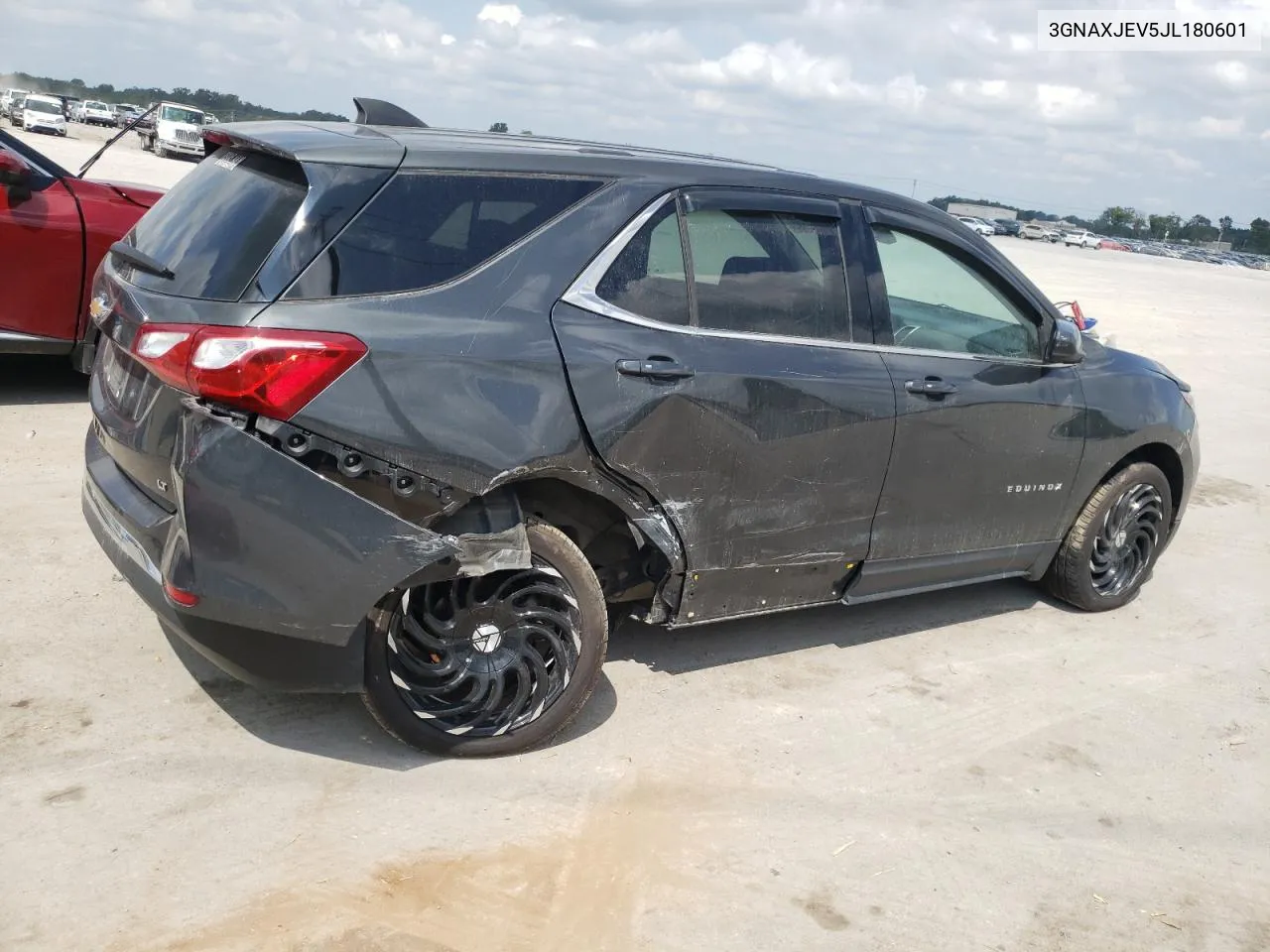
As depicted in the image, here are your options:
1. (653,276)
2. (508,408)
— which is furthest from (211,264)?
(653,276)

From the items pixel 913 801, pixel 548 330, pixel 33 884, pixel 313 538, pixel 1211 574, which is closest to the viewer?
pixel 33 884

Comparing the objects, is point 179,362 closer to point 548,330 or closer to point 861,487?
point 548,330

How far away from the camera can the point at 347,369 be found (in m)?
3.13

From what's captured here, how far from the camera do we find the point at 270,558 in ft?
10.1

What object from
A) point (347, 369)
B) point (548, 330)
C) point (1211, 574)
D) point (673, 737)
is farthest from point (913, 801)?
point (1211, 574)

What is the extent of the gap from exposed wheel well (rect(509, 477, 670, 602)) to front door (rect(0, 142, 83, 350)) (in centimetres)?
438

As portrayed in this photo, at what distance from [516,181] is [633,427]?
834mm

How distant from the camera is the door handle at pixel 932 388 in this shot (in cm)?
434

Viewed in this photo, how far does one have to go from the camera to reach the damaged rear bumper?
3.05 meters

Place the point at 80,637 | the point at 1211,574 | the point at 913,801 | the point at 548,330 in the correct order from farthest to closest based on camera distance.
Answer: the point at 1211,574 → the point at 80,637 → the point at 913,801 → the point at 548,330

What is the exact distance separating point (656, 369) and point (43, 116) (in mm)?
51153

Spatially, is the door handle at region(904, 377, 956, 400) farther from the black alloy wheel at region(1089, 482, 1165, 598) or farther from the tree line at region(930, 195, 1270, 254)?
the tree line at region(930, 195, 1270, 254)

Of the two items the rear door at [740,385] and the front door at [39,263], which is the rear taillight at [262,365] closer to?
the rear door at [740,385]

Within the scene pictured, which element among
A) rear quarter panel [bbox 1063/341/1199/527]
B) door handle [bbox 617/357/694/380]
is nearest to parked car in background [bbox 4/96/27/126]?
rear quarter panel [bbox 1063/341/1199/527]
